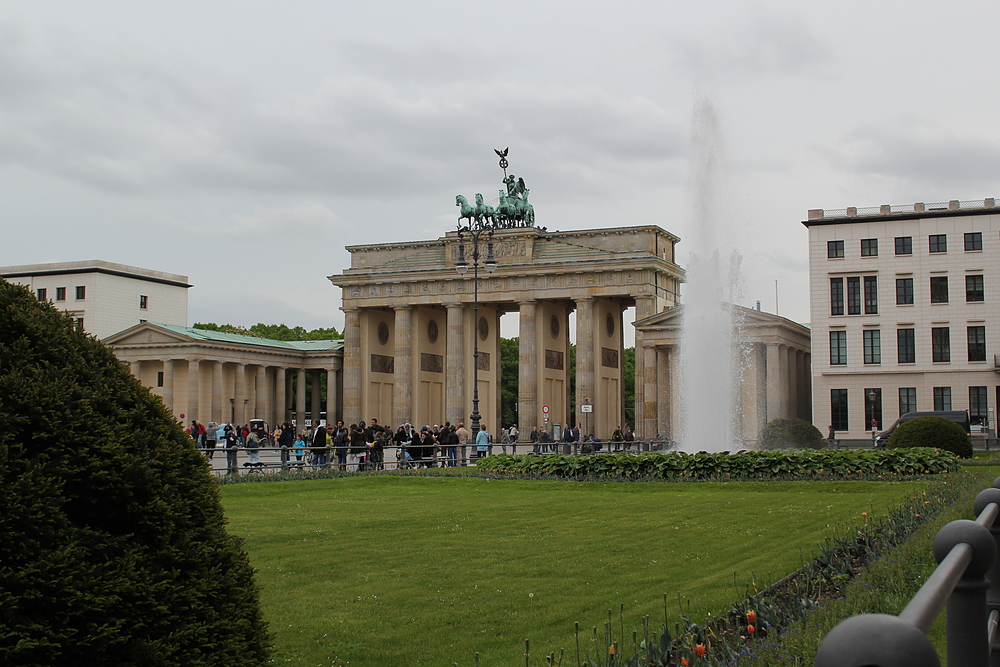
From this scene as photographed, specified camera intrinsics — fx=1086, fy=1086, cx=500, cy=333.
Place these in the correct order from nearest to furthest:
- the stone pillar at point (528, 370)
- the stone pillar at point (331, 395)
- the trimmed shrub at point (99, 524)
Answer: the trimmed shrub at point (99, 524), the stone pillar at point (528, 370), the stone pillar at point (331, 395)

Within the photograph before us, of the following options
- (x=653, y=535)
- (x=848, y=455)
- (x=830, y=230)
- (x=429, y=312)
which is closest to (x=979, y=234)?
(x=830, y=230)

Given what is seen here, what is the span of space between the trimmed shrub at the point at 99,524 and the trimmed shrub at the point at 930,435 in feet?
118

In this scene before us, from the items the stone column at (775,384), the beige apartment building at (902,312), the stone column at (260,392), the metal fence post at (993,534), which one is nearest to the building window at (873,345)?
the beige apartment building at (902,312)

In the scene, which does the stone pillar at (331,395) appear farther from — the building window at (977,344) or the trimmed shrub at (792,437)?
the trimmed shrub at (792,437)

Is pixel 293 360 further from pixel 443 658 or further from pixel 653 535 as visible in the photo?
pixel 443 658

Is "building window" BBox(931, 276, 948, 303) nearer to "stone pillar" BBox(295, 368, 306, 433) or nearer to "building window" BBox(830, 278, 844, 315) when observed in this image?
"building window" BBox(830, 278, 844, 315)

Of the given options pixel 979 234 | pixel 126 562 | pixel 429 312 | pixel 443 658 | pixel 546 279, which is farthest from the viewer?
pixel 429 312

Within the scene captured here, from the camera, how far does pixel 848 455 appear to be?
3170cm

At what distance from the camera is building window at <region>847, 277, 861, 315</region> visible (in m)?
69.5

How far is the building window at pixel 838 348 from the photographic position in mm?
70000

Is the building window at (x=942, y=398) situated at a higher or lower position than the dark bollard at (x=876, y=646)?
higher

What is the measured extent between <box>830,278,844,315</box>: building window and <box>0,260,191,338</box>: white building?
2759 inches

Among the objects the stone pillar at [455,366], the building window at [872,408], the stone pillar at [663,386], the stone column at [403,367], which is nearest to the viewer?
the building window at [872,408]

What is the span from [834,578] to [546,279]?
3024 inches
